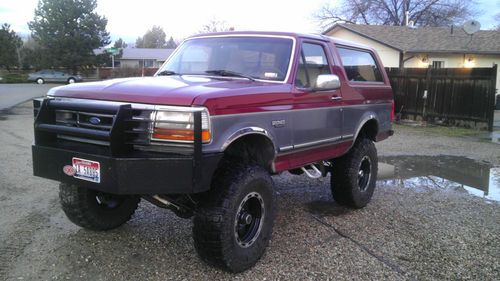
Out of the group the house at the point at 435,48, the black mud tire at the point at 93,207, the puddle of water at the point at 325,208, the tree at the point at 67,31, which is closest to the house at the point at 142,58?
the tree at the point at 67,31

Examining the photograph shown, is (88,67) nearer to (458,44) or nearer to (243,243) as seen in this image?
(458,44)

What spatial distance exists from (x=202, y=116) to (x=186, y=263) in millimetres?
1456

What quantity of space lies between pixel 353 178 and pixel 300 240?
4.50 feet

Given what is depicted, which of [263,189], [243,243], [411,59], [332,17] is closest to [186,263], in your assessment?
[243,243]

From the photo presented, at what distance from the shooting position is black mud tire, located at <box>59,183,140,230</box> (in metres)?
4.38

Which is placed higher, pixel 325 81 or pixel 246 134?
pixel 325 81

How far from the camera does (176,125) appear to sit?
132 inches

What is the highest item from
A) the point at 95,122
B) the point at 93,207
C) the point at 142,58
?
the point at 142,58

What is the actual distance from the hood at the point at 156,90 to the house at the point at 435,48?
→ 21.6 m

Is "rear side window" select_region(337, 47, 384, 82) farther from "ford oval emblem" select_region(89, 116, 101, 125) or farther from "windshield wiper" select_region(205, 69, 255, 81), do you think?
"ford oval emblem" select_region(89, 116, 101, 125)

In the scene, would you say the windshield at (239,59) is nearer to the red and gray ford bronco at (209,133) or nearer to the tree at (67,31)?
the red and gray ford bronco at (209,133)

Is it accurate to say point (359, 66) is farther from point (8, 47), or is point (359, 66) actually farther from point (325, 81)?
point (8, 47)

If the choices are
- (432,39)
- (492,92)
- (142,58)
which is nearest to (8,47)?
(142,58)

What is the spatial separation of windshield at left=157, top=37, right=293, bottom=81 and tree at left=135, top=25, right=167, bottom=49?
95569 millimetres
